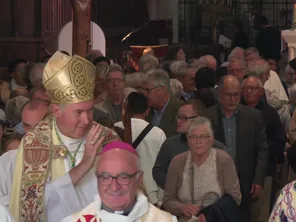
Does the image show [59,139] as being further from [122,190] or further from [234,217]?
[234,217]

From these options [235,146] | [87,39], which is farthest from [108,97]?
[87,39]

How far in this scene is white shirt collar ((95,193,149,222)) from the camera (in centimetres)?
526

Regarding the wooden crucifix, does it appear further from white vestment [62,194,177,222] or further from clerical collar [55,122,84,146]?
white vestment [62,194,177,222]

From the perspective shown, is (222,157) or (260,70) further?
(260,70)

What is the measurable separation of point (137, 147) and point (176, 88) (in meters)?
2.89

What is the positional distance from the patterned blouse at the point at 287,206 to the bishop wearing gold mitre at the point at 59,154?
1086mm

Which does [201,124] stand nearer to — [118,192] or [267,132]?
[267,132]

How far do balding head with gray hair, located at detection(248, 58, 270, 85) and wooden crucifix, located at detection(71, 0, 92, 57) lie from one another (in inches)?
78.8

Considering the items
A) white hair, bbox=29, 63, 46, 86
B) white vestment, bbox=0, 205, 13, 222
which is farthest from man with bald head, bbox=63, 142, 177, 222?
white hair, bbox=29, 63, 46, 86

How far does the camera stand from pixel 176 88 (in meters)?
12.0

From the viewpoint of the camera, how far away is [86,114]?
21.8ft

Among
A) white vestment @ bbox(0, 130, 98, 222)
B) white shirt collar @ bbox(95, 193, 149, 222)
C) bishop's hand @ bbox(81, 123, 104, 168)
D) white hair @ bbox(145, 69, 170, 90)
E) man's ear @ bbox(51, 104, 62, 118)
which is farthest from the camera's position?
white hair @ bbox(145, 69, 170, 90)

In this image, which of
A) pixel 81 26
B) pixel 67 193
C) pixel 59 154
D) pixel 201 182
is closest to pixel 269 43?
pixel 81 26

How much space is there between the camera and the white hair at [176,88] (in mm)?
11750
